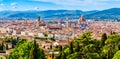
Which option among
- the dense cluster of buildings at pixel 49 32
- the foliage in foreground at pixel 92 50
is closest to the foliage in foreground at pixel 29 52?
the foliage in foreground at pixel 92 50

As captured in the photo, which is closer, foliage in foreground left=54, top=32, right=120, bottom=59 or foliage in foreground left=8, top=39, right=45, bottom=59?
foliage in foreground left=54, top=32, right=120, bottom=59

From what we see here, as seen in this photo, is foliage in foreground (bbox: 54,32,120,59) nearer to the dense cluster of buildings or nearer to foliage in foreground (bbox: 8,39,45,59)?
foliage in foreground (bbox: 8,39,45,59)

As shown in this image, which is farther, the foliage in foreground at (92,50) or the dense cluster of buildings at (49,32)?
the dense cluster of buildings at (49,32)

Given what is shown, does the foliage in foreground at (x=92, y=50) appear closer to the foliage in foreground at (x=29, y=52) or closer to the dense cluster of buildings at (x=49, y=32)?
the foliage in foreground at (x=29, y=52)

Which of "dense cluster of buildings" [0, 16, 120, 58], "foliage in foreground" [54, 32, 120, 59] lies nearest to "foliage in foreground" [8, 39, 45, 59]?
"foliage in foreground" [54, 32, 120, 59]

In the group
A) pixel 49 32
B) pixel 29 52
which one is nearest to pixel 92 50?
pixel 29 52

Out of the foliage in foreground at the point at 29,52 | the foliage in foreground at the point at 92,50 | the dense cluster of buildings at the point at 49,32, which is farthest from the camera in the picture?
the dense cluster of buildings at the point at 49,32

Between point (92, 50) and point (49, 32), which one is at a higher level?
point (92, 50)

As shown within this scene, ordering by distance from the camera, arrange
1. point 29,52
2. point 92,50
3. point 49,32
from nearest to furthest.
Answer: point 92,50
point 29,52
point 49,32

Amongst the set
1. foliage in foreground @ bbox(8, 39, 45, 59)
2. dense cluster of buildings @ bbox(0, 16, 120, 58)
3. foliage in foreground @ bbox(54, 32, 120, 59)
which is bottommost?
dense cluster of buildings @ bbox(0, 16, 120, 58)

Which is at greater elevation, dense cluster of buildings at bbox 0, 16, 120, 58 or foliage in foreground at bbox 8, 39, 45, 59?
foliage in foreground at bbox 8, 39, 45, 59

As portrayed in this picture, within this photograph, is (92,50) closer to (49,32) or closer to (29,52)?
(29,52)

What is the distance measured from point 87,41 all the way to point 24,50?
4.82 meters

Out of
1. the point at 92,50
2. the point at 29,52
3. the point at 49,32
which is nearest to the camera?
the point at 92,50
